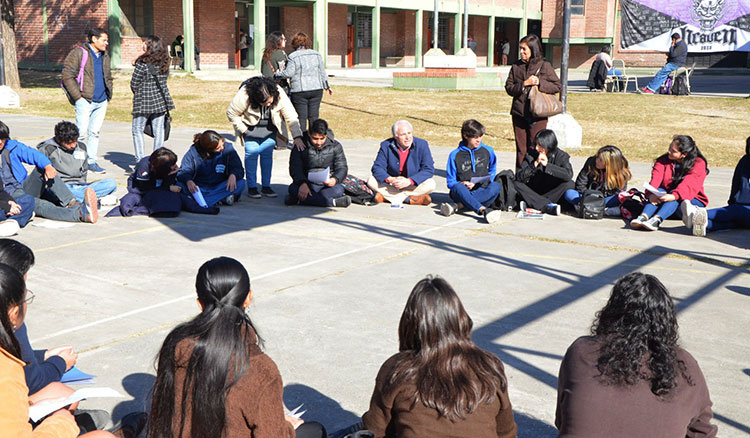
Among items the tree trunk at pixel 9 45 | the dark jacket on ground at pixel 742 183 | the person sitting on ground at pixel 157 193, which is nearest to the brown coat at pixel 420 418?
the dark jacket on ground at pixel 742 183

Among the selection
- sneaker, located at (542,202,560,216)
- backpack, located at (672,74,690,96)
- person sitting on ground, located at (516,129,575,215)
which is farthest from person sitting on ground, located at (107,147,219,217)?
backpack, located at (672,74,690,96)

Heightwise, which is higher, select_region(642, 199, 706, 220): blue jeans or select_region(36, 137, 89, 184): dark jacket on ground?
select_region(36, 137, 89, 184): dark jacket on ground

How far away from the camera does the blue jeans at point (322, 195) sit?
385 inches

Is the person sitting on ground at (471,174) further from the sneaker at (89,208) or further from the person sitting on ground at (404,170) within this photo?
the sneaker at (89,208)

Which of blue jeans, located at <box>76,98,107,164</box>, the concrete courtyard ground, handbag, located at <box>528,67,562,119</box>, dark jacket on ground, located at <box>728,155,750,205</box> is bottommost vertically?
the concrete courtyard ground

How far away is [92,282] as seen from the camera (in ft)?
21.9

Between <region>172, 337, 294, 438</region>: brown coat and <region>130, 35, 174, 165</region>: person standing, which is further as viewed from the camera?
<region>130, 35, 174, 165</region>: person standing

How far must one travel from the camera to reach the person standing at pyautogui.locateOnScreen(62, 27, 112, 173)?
37.8ft

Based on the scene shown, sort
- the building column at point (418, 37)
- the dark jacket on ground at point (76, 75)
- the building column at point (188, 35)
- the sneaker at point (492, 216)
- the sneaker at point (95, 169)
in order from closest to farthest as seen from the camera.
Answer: the sneaker at point (492, 216), the dark jacket on ground at point (76, 75), the sneaker at point (95, 169), the building column at point (188, 35), the building column at point (418, 37)

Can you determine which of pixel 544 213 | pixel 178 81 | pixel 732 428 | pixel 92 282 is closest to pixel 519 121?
pixel 544 213

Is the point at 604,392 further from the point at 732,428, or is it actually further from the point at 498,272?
the point at 498,272

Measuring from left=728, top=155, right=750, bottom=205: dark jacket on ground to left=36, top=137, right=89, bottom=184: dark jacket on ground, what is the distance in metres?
7.26

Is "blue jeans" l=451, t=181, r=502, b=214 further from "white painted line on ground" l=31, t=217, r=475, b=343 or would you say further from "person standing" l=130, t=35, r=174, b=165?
"person standing" l=130, t=35, r=174, b=165

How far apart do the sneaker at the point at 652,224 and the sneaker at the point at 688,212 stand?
0.85ft
